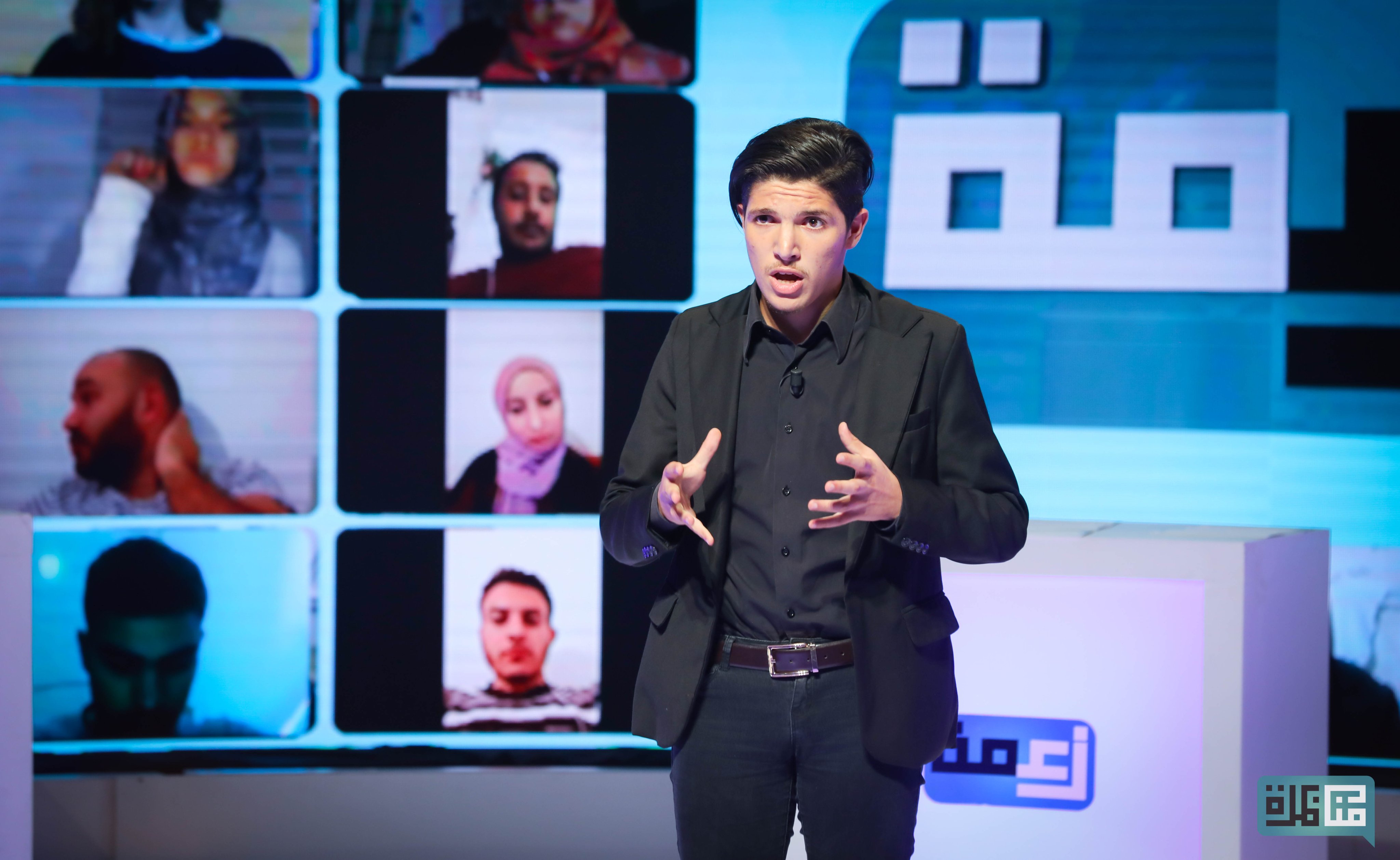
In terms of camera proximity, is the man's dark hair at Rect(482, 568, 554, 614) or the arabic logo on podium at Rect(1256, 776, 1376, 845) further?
the man's dark hair at Rect(482, 568, 554, 614)

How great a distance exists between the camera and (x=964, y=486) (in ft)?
5.09

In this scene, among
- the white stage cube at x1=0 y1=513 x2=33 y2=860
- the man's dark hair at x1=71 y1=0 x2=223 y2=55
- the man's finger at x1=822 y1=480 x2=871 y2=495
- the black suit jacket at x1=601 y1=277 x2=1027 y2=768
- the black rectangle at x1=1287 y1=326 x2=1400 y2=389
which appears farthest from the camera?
the man's dark hair at x1=71 y1=0 x2=223 y2=55

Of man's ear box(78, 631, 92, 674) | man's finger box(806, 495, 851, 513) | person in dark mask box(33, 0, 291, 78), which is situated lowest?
man's ear box(78, 631, 92, 674)

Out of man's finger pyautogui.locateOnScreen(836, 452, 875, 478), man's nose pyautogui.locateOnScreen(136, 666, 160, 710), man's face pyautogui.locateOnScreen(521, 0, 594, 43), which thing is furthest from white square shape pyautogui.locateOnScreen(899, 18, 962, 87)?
man's nose pyautogui.locateOnScreen(136, 666, 160, 710)

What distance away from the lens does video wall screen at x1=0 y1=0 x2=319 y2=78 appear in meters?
3.33

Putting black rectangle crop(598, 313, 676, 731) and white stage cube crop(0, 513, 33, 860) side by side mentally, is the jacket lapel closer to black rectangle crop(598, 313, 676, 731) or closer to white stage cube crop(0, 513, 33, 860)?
black rectangle crop(598, 313, 676, 731)

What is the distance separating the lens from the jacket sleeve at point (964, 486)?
146 cm

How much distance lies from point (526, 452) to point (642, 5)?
1379 mm

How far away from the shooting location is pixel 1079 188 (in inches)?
130

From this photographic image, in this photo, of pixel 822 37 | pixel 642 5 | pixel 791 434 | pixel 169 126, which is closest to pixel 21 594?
pixel 169 126

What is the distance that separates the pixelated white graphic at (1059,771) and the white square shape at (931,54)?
1970 mm

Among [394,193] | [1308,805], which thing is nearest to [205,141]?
[394,193]

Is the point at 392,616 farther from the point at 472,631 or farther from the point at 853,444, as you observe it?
the point at 853,444

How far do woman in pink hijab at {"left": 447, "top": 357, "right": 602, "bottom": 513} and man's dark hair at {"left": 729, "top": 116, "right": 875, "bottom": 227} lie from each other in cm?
182
